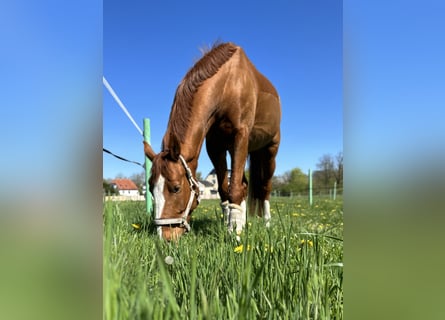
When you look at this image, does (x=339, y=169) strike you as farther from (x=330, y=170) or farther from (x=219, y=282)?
(x=219, y=282)

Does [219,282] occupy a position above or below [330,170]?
below

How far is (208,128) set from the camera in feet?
4.67

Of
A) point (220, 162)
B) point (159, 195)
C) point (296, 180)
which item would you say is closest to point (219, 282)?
point (296, 180)

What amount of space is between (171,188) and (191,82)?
492 mm

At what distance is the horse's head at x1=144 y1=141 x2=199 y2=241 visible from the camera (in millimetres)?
1122

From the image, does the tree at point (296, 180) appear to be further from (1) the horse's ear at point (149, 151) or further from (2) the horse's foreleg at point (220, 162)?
(2) the horse's foreleg at point (220, 162)

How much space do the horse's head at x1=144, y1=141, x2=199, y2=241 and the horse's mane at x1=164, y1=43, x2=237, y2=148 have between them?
0.11m

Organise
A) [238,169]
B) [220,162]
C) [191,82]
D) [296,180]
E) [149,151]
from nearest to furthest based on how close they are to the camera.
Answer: [296,180], [149,151], [191,82], [238,169], [220,162]

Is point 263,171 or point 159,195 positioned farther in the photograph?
point 263,171

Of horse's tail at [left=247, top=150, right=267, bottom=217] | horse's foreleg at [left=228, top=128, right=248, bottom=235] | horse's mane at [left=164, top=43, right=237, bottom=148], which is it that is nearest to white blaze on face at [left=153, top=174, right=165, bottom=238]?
horse's mane at [left=164, top=43, right=237, bottom=148]
